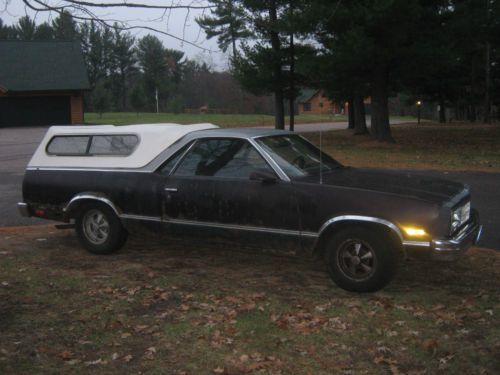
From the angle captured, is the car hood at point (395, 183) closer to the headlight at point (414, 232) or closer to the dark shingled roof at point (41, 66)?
the headlight at point (414, 232)

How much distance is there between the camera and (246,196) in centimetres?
583

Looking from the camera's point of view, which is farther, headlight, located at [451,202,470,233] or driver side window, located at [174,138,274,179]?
driver side window, located at [174,138,274,179]

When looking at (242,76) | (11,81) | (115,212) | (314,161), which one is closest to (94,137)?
(115,212)

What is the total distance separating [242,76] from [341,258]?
24.5 m

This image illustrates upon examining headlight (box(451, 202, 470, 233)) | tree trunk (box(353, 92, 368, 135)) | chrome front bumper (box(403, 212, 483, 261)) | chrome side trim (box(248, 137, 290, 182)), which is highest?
tree trunk (box(353, 92, 368, 135))

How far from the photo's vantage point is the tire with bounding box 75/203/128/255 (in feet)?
22.1

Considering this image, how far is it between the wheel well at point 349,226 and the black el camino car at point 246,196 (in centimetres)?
1

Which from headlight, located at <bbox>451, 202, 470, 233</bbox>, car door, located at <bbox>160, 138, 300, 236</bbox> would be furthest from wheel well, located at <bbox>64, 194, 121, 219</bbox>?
headlight, located at <bbox>451, 202, 470, 233</bbox>

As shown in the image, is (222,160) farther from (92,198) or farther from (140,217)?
(92,198)

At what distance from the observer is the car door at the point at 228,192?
18.6ft

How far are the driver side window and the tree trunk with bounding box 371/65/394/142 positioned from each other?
17898 mm

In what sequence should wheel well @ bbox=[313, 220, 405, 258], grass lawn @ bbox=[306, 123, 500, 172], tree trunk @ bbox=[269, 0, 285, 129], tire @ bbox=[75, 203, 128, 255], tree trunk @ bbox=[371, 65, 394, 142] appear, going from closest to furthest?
wheel well @ bbox=[313, 220, 405, 258] → tire @ bbox=[75, 203, 128, 255] → grass lawn @ bbox=[306, 123, 500, 172] → tree trunk @ bbox=[371, 65, 394, 142] → tree trunk @ bbox=[269, 0, 285, 129]

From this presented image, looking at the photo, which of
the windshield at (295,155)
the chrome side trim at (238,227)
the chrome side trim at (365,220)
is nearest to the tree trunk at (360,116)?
the windshield at (295,155)

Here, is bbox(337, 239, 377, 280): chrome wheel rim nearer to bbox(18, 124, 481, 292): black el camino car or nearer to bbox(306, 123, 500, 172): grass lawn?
bbox(18, 124, 481, 292): black el camino car
